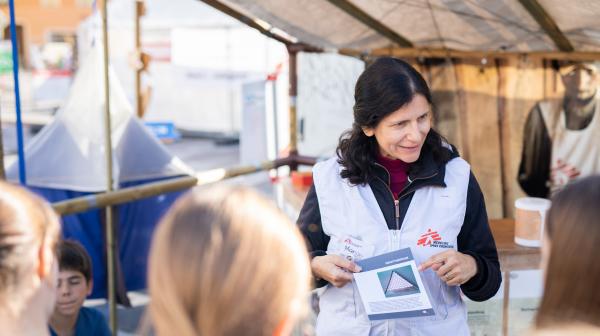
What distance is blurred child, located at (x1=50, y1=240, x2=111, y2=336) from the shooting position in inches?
94.8

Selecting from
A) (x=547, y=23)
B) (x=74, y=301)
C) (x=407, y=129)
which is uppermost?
(x=547, y=23)

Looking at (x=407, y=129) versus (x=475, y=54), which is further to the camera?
(x=475, y=54)

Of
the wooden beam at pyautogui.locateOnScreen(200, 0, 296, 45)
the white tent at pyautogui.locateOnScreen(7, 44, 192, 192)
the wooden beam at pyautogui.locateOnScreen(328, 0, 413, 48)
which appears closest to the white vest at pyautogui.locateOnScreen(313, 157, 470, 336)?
the wooden beam at pyautogui.locateOnScreen(328, 0, 413, 48)

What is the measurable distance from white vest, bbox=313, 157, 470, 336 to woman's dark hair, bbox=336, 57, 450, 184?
5 cm

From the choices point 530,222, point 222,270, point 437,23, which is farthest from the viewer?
point 437,23

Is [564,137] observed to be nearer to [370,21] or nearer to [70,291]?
[370,21]

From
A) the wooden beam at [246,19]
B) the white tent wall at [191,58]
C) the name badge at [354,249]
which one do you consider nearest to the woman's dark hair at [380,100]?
the name badge at [354,249]

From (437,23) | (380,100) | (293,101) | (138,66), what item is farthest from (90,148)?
(138,66)

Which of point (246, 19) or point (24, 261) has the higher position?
point (246, 19)

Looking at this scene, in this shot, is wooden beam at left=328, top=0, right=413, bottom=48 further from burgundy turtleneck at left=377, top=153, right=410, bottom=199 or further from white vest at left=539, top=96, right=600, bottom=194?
burgundy turtleneck at left=377, top=153, right=410, bottom=199

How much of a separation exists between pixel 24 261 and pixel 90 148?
307 centimetres

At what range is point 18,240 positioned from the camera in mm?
1221

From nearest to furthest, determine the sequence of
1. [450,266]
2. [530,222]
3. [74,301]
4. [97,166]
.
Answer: [450,266] < [74,301] < [530,222] < [97,166]

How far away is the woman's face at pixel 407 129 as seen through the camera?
A: 208cm
